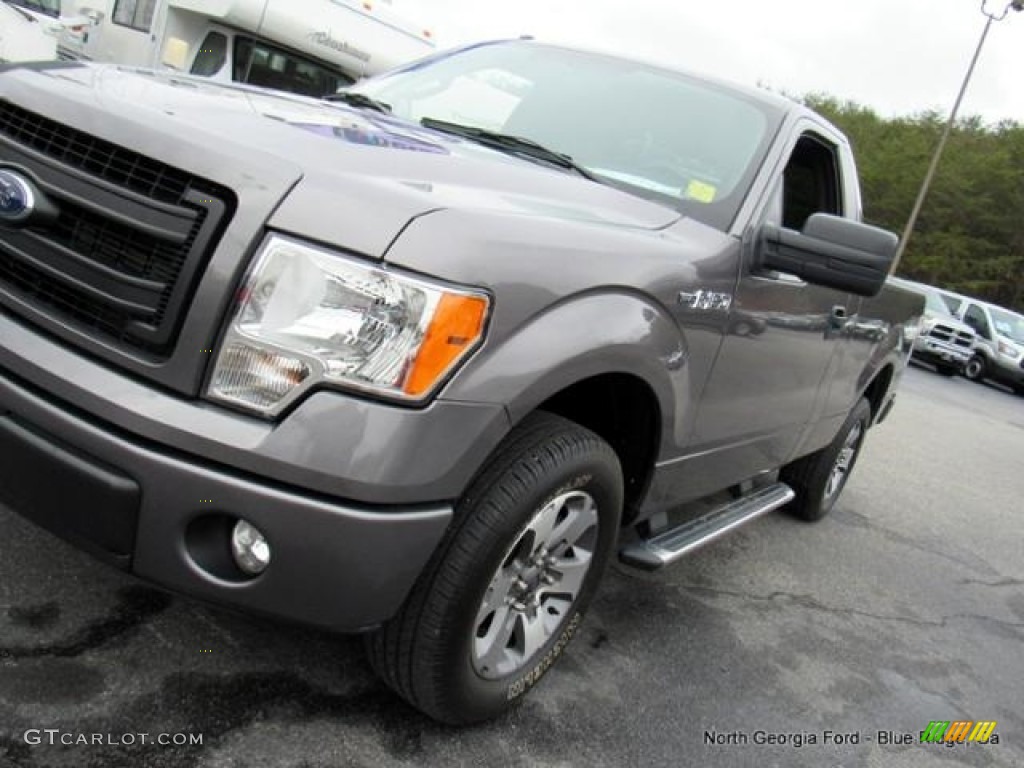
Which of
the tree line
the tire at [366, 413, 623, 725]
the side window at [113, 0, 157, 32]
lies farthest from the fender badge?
the tree line

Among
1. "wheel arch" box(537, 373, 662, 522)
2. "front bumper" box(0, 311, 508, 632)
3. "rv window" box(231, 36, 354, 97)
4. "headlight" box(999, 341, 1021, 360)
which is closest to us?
"front bumper" box(0, 311, 508, 632)

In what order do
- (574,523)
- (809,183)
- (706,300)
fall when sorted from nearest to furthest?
(574,523) → (706,300) → (809,183)

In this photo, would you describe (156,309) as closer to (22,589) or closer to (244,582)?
(244,582)

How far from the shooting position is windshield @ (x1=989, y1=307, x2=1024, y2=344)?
1883 cm

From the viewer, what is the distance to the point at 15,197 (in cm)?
195

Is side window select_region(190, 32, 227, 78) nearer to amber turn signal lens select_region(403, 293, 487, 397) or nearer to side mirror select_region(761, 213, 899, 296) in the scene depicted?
side mirror select_region(761, 213, 899, 296)

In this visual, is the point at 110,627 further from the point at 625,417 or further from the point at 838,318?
the point at 838,318

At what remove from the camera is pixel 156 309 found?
5.93 ft

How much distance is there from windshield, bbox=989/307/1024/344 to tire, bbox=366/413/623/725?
19017 mm

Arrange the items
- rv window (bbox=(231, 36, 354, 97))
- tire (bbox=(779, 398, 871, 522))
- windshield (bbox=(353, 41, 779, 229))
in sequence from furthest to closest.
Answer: rv window (bbox=(231, 36, 354, 97))
tire (bbox=(779, 398, 871, 522))
windshield (bbox=(353, 41, 779, 229))

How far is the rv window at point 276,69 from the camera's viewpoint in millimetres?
10305

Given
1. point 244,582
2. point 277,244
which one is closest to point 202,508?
point 244,582

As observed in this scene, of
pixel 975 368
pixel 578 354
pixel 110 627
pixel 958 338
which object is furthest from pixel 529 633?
pixel 975 368

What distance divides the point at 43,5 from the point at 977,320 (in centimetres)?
1782
